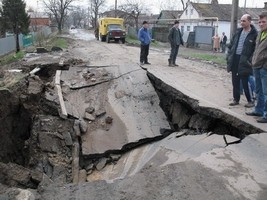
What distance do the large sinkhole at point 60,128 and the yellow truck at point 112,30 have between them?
2313 centimetres

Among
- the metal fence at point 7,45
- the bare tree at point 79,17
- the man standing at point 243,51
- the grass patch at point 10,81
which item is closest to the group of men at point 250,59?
the man standing at point 243,51

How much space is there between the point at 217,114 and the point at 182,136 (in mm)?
820

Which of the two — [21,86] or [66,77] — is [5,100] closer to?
[21,86]

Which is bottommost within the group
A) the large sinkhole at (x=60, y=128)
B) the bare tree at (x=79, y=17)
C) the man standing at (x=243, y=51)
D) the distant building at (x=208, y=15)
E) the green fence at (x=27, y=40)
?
the large sinkhole at (x=60, y=128)

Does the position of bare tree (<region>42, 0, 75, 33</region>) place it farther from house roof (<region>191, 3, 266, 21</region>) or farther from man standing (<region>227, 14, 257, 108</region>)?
man standing (<region>227, 14, 257, 108</region>)

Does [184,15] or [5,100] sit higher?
[184,15]

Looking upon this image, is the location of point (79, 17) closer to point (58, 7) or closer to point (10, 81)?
point (58, 7)

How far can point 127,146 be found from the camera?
283 inches

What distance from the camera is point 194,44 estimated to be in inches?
1280

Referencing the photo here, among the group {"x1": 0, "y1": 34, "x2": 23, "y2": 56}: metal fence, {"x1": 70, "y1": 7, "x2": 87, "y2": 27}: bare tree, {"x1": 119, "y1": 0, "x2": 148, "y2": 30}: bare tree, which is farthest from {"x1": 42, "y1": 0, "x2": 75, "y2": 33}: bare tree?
{"x1": 70, "y1": 7, "x2": 87, "y2": 27}: bare tree

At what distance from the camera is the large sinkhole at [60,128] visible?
6.37 meters

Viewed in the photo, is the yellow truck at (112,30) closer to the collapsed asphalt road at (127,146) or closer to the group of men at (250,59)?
the collapsed asphalt road at (127,146)

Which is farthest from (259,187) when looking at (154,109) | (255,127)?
(154,109)

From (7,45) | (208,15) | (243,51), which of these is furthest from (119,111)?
(208,15)
